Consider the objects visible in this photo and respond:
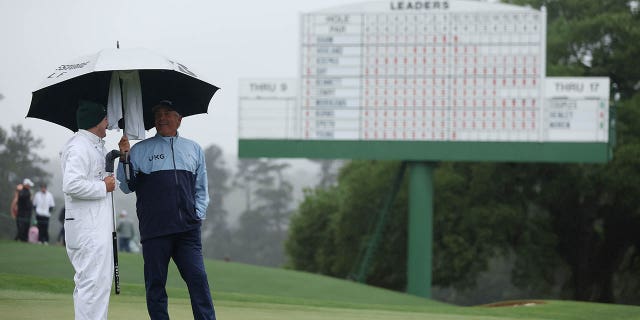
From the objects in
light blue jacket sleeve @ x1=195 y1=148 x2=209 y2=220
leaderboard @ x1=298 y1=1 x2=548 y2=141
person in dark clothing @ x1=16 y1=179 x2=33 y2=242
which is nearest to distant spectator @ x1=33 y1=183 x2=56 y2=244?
person in dark clothing @ x1=16 y1=179 x2=33 y2=242

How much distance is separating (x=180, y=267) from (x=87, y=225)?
2.52ft

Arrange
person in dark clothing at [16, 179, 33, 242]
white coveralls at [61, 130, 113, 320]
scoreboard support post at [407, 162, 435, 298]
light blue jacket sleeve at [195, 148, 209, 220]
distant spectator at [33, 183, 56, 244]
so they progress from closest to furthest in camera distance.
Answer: white coveralls at [61, 130, 113, 320], light blue jacket sleeve at [195, 148, 209, 220], distant spectator at [33, 183, 56, 244], person in dark clothing at [16, 179, 33, 242], scoreboard support post at [407, 162, 435, 298]

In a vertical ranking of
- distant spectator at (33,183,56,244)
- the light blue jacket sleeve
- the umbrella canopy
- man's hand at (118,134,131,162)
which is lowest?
distant spectator at (33,183,56,244)

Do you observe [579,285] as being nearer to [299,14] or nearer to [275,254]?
[299,14]

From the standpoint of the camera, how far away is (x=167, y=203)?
20.8ft

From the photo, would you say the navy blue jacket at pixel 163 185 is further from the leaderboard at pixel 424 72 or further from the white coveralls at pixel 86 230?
the leaderboard at pixel 424 72

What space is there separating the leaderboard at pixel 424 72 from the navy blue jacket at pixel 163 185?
1579 centimetres

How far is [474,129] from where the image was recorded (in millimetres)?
22000

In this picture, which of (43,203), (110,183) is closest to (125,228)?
(43,203)

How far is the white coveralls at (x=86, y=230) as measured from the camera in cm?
605

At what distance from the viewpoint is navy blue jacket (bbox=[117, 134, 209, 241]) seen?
6.36 m

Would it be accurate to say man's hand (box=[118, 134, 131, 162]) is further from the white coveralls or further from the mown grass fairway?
the mown grass fairway

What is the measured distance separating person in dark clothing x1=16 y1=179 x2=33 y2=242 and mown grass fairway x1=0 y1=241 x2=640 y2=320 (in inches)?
78.4

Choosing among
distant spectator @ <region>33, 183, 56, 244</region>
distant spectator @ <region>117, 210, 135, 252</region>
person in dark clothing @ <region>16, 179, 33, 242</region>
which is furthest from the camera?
Answer: distant spectator @ <region>117, 210, 135, 252</region>
